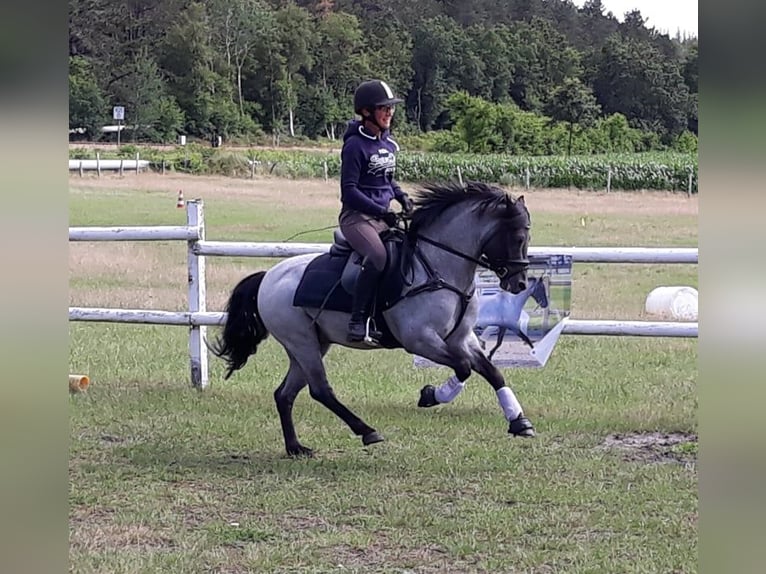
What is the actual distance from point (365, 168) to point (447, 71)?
2.15 meters

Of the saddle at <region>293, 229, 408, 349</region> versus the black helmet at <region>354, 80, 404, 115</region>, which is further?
the saddle at <region>293, 229, 408, 349</region>

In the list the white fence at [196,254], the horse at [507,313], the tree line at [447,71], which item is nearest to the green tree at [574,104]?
the tree line at [447,71]

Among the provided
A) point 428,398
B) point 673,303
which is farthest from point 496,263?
point 673,303

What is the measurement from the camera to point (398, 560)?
3865mm

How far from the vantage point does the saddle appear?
531cm

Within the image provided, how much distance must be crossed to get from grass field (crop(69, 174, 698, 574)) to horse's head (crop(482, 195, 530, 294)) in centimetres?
97

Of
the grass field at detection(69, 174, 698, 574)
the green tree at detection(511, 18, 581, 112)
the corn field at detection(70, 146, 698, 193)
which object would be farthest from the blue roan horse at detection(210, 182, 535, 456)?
the corn field at detection(70, 146, 698, 193)

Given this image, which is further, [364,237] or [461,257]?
[461,257]

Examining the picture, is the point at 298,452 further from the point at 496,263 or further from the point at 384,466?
the point at 496,263

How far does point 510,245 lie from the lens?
5.16m

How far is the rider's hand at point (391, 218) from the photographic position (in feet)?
17.4

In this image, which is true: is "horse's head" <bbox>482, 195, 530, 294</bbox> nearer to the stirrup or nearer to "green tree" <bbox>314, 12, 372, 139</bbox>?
the stirrup

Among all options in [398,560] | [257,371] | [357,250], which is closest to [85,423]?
[257,371]

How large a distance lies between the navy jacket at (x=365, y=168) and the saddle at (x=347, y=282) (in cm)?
22
